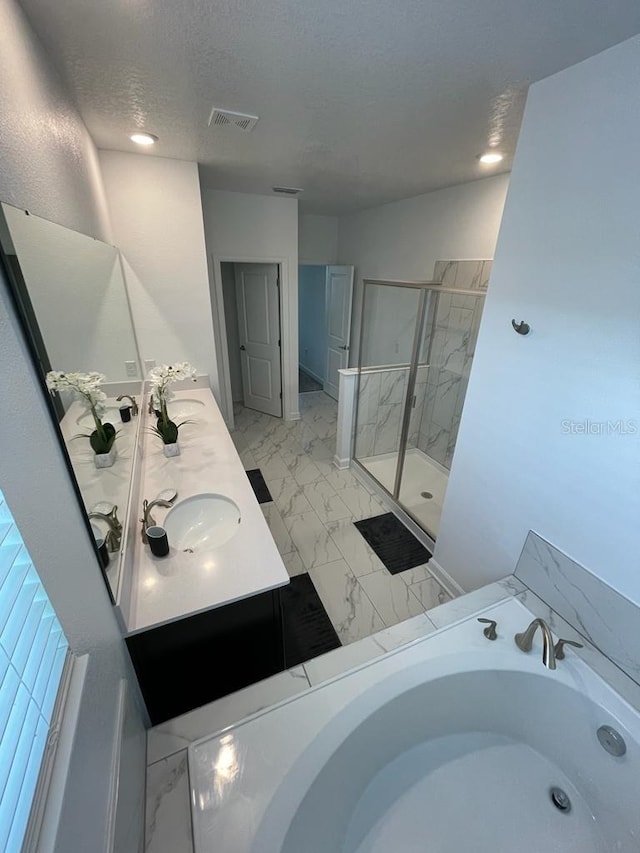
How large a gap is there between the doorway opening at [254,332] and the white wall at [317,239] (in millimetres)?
987

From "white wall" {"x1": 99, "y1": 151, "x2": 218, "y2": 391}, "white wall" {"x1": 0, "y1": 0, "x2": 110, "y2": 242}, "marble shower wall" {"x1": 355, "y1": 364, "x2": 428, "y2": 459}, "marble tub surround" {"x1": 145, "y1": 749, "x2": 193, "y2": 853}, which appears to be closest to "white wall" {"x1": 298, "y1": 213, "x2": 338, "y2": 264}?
"white wall" {"x1": 99, "y1": 151, "x2": 218, "y2": 391}

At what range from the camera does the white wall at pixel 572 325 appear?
3.59ft

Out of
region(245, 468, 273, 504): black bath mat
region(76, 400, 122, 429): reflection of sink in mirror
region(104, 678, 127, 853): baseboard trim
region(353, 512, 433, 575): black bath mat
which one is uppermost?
region(76, 400, 122, 429): reflection of sink in mirror

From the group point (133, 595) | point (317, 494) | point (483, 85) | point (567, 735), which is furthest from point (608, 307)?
point (317, 494)

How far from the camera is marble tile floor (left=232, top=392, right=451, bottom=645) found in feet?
6.61

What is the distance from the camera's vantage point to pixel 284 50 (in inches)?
46.1

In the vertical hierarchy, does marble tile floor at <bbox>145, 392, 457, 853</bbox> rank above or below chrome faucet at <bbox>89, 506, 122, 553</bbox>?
below

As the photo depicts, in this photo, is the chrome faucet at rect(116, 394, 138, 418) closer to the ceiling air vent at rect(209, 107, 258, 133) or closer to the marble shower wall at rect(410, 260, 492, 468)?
the ceiling air vent at rect(209, 107, 258, 133)

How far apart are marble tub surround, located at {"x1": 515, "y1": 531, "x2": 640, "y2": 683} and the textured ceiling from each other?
1797 mm

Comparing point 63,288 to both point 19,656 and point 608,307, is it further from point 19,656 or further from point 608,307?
point 608,307

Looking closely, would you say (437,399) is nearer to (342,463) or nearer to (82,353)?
(342,463)

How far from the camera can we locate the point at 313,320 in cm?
598

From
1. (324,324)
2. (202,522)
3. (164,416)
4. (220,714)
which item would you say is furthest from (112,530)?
(324,324)

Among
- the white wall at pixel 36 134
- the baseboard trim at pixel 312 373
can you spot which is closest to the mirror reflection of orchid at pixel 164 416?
the white wall at pixel 36 134
